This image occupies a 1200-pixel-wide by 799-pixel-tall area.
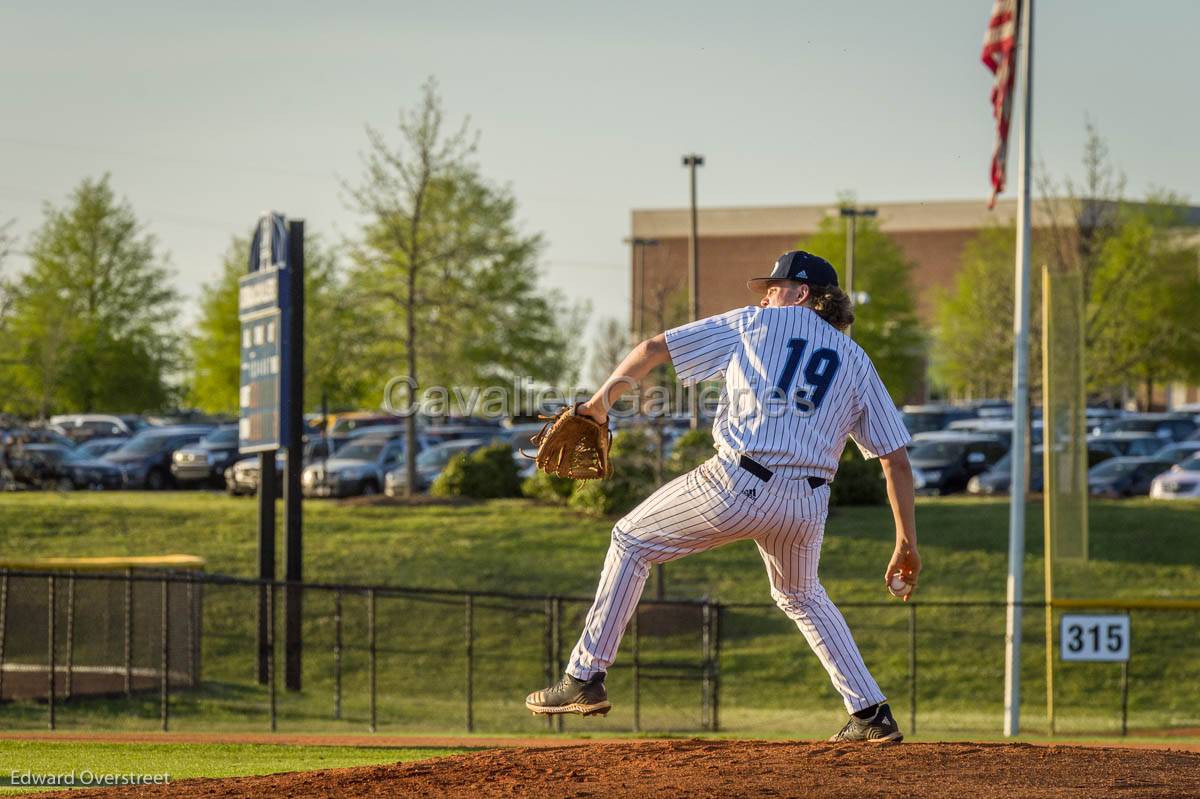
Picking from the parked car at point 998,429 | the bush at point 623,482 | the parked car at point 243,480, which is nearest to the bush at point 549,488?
the bush at point 623,482

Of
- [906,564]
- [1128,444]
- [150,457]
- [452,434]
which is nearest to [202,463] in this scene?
[150,457]

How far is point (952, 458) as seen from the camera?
3588cm

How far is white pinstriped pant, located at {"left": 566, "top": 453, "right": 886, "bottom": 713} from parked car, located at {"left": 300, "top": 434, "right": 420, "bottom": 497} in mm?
26515

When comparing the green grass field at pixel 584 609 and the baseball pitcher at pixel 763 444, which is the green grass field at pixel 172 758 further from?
the green grass field at pixel 584 609

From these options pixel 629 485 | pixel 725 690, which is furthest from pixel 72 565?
pixel 629 485

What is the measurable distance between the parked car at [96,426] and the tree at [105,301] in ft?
2.47

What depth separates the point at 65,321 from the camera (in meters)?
46.3

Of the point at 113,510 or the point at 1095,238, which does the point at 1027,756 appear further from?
the point at 1095,238

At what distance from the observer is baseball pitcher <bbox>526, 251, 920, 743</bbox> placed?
22.0 ft

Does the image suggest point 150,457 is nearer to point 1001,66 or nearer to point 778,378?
point 1001,66

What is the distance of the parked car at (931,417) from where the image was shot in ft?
155

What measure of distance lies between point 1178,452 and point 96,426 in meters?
32.1

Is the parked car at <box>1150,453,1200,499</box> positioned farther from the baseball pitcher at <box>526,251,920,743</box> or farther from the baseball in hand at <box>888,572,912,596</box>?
the baseball pitcher at <box>526,251,920,743</box>

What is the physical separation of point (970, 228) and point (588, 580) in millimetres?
59977
